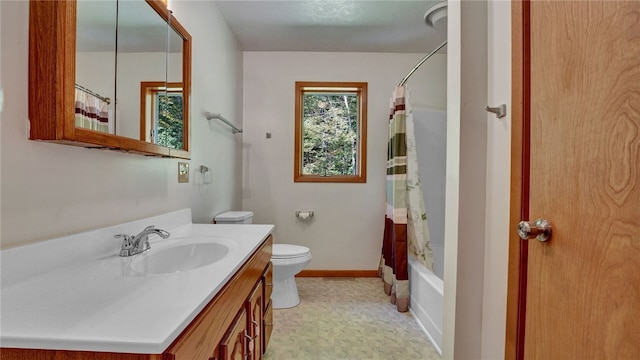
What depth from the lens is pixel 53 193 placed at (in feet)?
2.84

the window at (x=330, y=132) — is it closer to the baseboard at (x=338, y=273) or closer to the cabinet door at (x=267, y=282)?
the baseboard at (x=338, y=273)

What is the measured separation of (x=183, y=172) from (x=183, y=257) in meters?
0.61

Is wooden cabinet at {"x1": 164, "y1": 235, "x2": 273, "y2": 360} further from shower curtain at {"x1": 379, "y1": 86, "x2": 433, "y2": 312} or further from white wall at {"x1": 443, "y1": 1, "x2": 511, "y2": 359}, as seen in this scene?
shower curtain at {"x1": 379, "y1": 86, "x2": 433, "y2": 312}

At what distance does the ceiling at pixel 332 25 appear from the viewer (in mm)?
2230

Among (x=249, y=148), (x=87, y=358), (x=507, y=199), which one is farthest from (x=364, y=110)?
(x=87, y=358)

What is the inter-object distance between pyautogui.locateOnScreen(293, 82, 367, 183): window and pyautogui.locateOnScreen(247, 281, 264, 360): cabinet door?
185 centimetres

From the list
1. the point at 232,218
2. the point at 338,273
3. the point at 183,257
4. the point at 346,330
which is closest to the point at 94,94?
the point at 183,257

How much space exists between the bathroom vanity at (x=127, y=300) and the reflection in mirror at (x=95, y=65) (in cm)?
39

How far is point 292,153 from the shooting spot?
122 inches

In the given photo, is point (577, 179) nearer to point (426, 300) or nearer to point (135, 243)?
point (135, 243)

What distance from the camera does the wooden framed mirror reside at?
32.0 inches

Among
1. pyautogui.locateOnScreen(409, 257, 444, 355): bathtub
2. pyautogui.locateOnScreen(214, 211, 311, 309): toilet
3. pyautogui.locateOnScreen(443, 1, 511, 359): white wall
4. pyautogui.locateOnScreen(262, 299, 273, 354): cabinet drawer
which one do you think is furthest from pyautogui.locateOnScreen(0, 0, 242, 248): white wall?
pyautogui.locateOnScreen(409, 257, 444, 355): bathtub

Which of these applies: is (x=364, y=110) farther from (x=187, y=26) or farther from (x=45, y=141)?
(x=45, y=141)

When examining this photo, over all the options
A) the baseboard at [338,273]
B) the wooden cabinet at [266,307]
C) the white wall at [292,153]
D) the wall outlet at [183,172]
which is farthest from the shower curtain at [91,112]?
the baseboard at [338,273]
